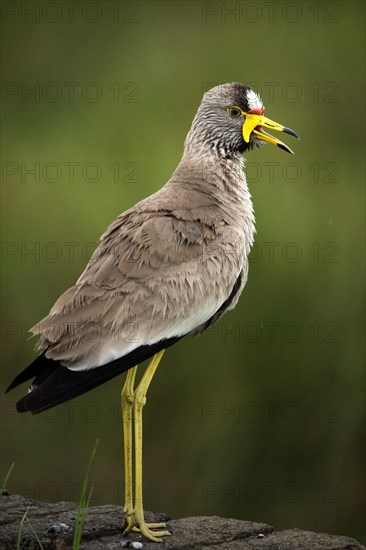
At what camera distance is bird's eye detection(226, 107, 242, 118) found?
602 cm

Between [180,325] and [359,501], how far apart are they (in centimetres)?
425

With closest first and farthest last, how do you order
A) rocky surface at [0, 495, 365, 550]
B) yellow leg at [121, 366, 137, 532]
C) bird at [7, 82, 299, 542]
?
bird at [7, 82, 299, 542] → rocky surface at [0, 495, 365, 550] → yellow leg at [121, 366, 137, 532]

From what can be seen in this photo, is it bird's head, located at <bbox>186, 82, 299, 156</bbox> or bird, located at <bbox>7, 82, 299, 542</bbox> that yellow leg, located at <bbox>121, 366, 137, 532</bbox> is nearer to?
bird, located at <bbox>7, 82, 299, 542</bbox>

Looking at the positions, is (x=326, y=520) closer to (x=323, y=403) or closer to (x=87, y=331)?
(x=323, y=403)

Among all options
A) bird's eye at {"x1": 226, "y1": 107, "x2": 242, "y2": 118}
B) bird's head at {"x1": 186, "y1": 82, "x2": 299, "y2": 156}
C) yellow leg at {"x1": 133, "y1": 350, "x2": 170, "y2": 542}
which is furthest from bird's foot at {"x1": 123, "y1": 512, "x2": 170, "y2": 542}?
bird's eye at {"x1": 226, "y1": 107, "x2": 242, "y2": 118}

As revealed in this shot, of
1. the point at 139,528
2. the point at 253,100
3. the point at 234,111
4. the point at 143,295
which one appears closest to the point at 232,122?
the point at 234,111

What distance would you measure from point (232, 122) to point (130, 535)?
2.34 metres

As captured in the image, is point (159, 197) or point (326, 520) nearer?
point (159, 197)

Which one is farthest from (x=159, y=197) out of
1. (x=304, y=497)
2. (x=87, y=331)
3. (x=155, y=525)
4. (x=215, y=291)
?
(x=304, y=497)

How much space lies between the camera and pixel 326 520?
881 cm

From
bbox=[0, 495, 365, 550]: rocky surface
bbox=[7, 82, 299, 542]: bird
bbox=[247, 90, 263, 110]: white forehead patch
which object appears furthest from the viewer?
bbox=[247, 90, 263, 110]: white forehead patch

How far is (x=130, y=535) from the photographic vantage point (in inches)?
207

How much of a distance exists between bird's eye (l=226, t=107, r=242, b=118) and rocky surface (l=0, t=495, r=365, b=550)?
2.24m

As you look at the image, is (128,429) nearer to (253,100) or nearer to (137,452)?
(137,452)
